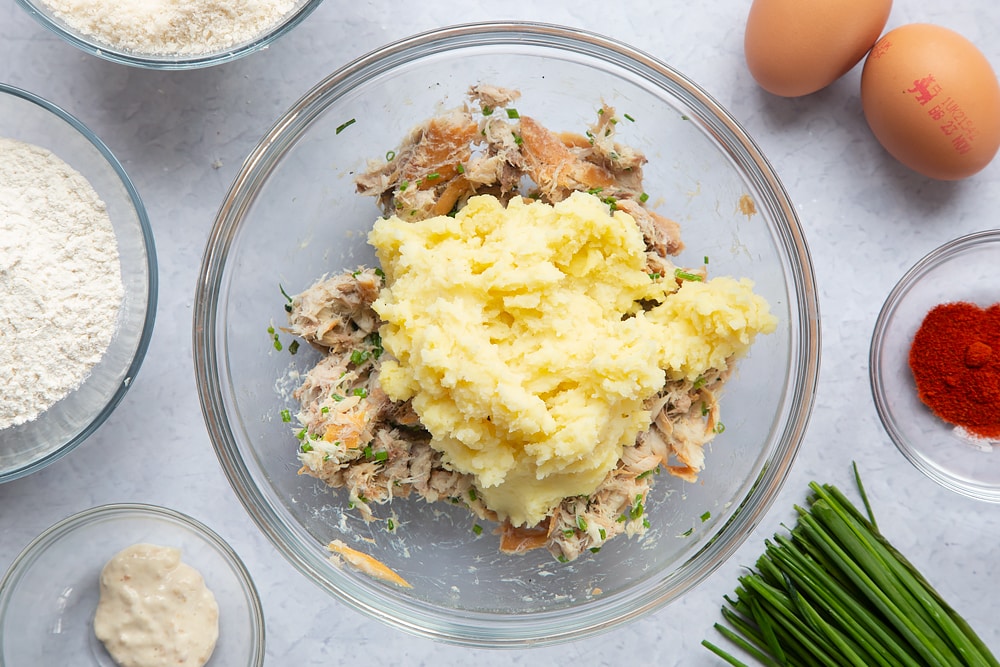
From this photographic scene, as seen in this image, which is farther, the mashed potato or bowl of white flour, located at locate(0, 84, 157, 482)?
bowl of white flour, located at locate(0, 84, 157, 482)

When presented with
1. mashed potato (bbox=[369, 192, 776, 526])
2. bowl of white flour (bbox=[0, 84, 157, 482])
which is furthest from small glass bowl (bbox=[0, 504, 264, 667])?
mashed potato (bbox=[369, 192, 776, 526])

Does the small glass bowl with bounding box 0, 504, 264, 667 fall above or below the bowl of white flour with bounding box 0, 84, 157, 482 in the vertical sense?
below

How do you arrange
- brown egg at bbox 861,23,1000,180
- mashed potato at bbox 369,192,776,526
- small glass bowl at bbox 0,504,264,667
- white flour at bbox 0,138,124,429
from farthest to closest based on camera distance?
small glass bowl at bbox 0,504,264,667 < brown egg at bbox 861,23,1000,180 < white flour at bbox 0,138,124,429 < mashed potato at bbox 369,192,776,526

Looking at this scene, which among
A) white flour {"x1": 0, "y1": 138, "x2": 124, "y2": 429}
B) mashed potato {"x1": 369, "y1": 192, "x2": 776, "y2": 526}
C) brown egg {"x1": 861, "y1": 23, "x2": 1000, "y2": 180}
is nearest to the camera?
mashed potato {"x1": 369, "y1": 192, "x2": 776, "y2": 526}

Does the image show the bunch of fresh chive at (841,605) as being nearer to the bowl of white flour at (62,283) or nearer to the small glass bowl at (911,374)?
the small glass bowl at (911,374)

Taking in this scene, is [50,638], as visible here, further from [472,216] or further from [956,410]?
A: [956,410]

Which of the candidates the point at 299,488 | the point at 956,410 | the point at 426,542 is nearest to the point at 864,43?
the point at 956,410

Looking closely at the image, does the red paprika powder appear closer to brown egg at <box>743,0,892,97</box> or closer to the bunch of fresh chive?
the bunch of fresh chive

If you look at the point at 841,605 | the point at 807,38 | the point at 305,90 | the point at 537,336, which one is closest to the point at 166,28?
the point at 305,90
